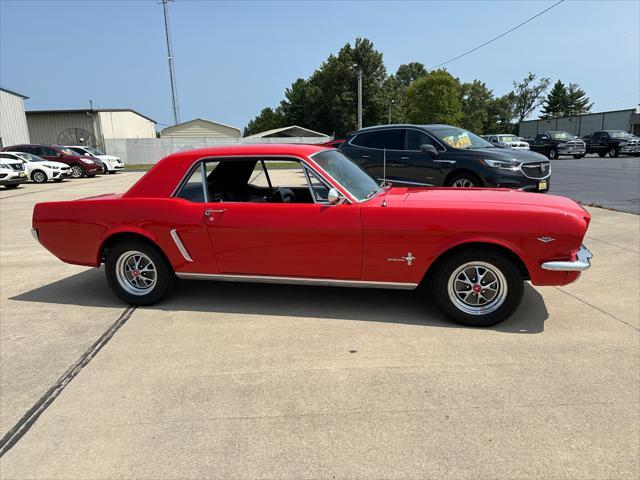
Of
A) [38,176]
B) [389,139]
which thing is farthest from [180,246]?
[38,176]

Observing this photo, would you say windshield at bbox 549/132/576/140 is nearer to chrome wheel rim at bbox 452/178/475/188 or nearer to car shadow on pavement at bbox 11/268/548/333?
chrome wheel rim at bbox 452/178/475/188

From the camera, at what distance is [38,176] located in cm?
1991

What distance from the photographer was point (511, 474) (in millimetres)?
2119

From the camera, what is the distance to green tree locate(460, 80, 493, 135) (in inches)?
3115

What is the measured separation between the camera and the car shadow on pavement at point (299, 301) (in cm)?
394

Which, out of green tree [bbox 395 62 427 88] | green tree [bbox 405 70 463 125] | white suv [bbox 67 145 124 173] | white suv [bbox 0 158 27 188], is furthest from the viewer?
green tree [bbox 395 62 427 88]

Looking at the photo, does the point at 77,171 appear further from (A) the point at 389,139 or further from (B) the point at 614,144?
(B) the point at 614,144

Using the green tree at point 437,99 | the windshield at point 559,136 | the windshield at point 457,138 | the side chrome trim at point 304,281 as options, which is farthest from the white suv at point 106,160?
the green tree at point 437,99

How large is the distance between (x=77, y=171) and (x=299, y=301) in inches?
892

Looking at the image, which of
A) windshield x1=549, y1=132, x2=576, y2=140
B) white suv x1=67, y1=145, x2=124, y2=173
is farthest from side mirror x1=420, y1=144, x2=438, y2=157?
windshield x1=549, y1=132, x2=576, y2=140

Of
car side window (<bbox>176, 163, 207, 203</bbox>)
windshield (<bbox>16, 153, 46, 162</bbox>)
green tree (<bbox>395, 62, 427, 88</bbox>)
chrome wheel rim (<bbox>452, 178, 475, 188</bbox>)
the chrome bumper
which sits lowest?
the chrome bumper

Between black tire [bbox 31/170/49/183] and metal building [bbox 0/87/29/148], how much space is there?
14259mm

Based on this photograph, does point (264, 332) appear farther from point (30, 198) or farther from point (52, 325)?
point (30, 198)

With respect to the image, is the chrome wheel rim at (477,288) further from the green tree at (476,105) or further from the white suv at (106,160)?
the green tree at (476,105)
